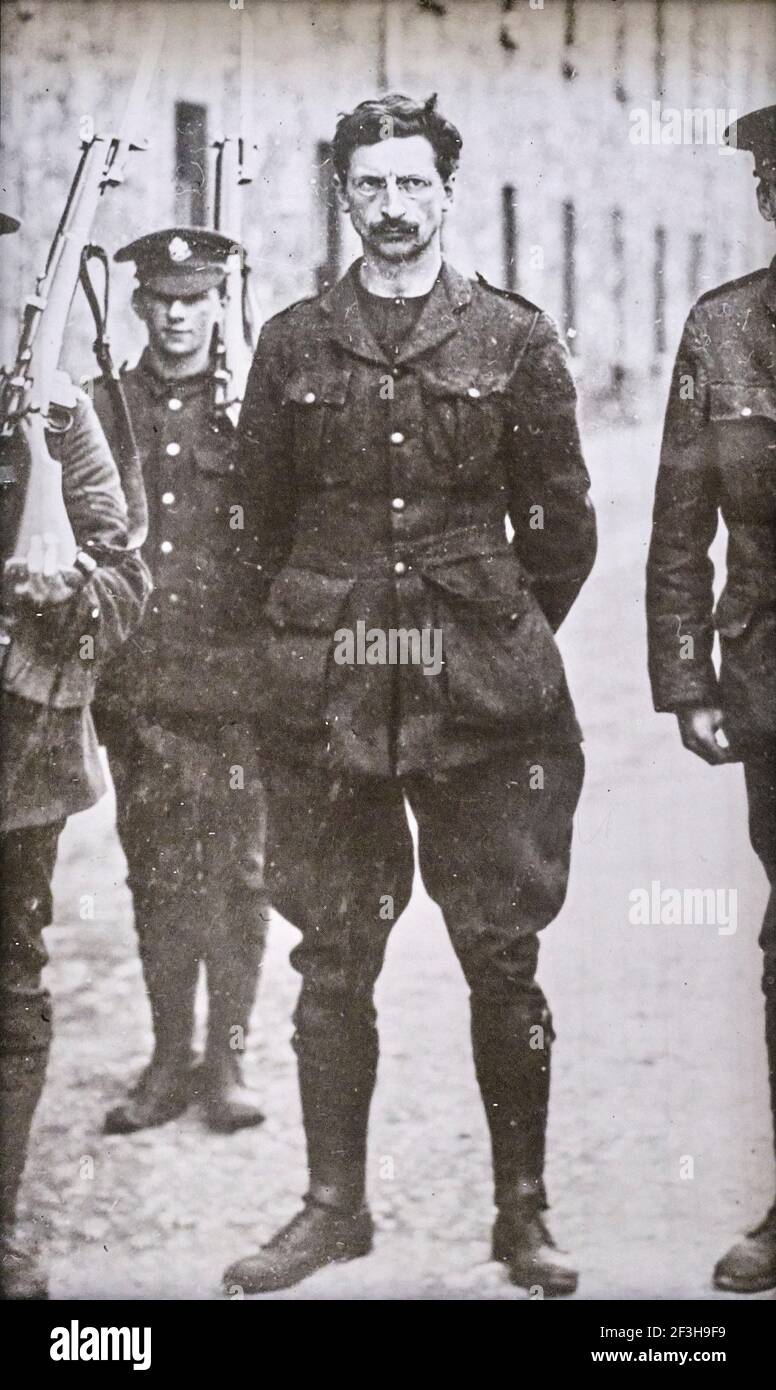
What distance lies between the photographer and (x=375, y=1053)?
11.8 ft

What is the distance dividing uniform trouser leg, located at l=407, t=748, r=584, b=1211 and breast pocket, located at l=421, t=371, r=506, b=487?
69 cm

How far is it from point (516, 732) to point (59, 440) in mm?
1313

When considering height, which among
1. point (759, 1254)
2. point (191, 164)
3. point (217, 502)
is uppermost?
point (191, 164)

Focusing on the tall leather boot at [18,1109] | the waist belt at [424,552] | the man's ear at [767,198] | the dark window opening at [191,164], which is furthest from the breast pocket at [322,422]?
the tall leather boot at [18,1109]

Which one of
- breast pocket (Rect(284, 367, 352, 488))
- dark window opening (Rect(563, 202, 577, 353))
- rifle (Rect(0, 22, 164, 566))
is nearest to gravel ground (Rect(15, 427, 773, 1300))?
dark window opening (Rect(563, 202, 577, 353))

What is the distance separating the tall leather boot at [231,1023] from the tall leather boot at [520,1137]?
0.55m

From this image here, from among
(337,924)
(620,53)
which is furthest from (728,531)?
(337,924)

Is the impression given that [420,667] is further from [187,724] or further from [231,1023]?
[231,1023]

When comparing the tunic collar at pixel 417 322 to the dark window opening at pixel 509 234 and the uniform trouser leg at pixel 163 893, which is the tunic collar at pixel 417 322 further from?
the uniform trouser leg at pixel 163 893

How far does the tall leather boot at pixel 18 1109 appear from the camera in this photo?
3.65 metres

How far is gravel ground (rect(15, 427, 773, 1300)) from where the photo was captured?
359 centimetres

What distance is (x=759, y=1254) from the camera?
3.60m

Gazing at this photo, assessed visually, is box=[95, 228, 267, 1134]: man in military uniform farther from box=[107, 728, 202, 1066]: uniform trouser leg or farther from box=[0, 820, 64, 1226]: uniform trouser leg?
box=[0, 820, 64, 1226]: uniform trouser leg

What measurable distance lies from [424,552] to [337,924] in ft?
2.90
